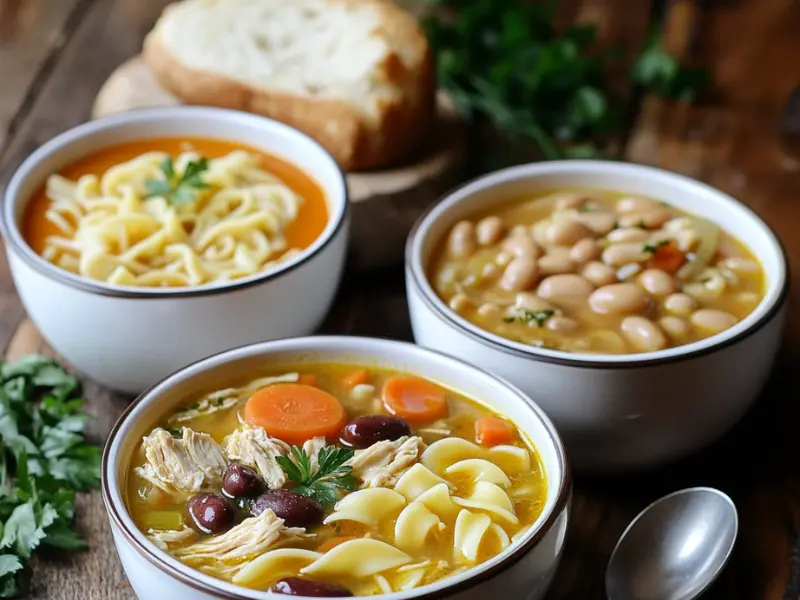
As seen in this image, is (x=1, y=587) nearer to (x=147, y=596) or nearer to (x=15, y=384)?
(x=147, y=596)

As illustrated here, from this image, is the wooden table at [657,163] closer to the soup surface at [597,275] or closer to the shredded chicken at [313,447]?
the soup surface at [597,275]

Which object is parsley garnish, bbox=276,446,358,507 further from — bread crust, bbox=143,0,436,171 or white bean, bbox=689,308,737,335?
bread crust, bbox=143,0,436,171

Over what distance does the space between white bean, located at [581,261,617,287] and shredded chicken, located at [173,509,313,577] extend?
1.26 m

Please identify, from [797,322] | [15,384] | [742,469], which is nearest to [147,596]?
[15,384]

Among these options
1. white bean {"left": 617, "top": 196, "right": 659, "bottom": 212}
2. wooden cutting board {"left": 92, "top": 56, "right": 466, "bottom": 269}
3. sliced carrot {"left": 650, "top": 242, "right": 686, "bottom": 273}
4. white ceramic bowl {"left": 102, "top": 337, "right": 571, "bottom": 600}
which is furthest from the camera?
wooden cutting board {"left": 92, "top": 56, "right": 466, "bottom": 269}

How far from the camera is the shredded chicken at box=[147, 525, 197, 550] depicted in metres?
2.47

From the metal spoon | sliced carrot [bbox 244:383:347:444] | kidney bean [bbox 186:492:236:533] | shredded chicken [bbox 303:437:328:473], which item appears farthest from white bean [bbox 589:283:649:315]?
kidney bean [bbox 186:492:236:533]

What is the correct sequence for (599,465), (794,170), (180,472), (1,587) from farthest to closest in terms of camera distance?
(794,170) → (599,465) → (1,587) → (180,472)

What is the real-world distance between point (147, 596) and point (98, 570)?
1.79 ft

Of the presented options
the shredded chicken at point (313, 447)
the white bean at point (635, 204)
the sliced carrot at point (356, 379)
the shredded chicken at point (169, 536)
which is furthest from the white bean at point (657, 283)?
the shredded chicken at point (169, 536)

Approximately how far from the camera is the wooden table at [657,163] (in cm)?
299

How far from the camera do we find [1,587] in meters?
2.79

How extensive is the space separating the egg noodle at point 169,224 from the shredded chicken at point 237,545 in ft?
3.58

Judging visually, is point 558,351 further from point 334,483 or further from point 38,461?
point 38,461
